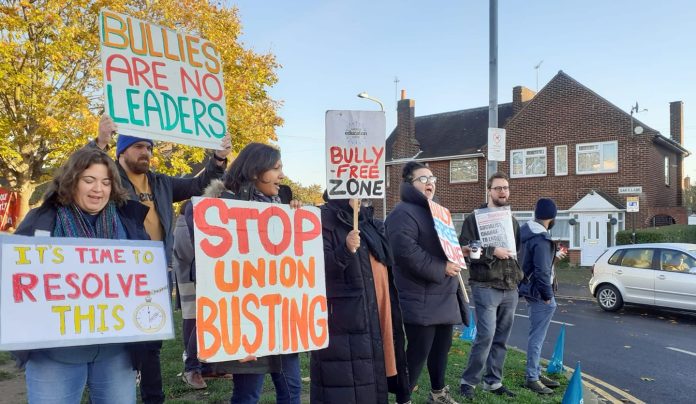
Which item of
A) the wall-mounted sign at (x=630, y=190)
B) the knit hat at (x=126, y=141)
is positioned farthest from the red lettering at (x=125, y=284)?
the wall-mounted sign at (x=630, y=190)

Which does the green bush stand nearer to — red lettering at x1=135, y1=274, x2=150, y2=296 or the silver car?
the silver car

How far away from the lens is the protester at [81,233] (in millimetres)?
2361

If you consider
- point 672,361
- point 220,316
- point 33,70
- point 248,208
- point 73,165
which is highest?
point 33,70

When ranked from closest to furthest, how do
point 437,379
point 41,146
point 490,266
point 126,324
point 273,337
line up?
point 126,324, point 273,337, point 437,379, point 490,266, point 41,146

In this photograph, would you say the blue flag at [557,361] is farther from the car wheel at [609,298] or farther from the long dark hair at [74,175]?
the car wheel at [609,298]

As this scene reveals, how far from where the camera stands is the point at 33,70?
11.5m

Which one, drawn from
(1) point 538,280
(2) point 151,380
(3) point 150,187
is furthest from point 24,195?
(1) point 538,280

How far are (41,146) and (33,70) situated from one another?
81.5 inches

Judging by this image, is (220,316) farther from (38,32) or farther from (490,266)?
(38,32)

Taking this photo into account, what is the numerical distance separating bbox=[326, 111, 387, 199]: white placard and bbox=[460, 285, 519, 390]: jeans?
2.14 metres

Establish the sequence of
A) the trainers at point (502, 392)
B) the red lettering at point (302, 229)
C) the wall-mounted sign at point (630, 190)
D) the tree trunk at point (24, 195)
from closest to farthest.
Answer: the red lettering at point (302, 229)
the trainers at point (502, 392)
the tree trunk at point (24, 195)
the wall-mounted sign at point (630, 190)

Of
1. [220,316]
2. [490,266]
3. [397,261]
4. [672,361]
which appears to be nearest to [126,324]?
[220,316]

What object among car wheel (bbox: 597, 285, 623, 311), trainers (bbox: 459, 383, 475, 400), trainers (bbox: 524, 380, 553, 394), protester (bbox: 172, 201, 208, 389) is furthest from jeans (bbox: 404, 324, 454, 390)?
car wheel (bbox: 597, 285, 623, 311)

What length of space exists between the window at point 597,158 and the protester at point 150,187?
22.6 m
